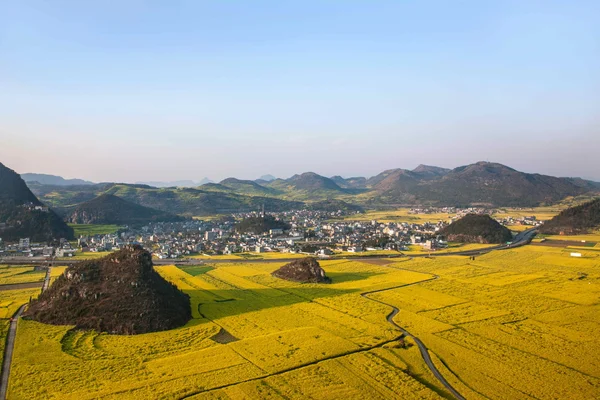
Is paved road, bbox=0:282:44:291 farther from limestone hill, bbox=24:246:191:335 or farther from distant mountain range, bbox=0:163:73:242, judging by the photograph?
distant mountain range, bbox=0:163:73:242

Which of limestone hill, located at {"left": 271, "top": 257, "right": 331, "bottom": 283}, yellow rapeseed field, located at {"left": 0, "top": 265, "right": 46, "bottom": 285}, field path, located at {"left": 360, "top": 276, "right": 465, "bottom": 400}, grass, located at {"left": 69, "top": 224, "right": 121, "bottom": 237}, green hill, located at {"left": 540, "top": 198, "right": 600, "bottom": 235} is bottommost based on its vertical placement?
field path, located at {"left": 360, "top": 276, "right": 465, "bottom": 400}

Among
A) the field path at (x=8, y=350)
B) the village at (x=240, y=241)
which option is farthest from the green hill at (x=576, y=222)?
the field path at (x=8, y=350)

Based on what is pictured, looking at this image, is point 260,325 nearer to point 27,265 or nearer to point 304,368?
point 304,368

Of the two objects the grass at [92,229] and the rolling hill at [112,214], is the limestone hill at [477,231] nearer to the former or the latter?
the grass at [92,229]

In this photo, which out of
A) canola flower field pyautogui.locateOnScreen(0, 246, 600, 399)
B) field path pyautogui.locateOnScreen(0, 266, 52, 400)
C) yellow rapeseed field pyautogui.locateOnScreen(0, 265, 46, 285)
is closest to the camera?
canola flower field pyautogui.locateOnScreen(0, 246, 600, 399)

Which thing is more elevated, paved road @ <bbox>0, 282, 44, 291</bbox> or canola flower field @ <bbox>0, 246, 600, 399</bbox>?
paved road @ <bbox>0, 282, 44, 291</bbox>

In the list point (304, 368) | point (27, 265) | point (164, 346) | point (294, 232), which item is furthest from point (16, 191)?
point (304, 368)

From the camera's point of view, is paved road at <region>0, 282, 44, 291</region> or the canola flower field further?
paved road at <region>0, 282, 44, 291</region>

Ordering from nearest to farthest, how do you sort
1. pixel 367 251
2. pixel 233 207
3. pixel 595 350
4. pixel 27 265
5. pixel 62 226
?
1. pixel 595 350
2. pixel 27 265
3. pixel 367 251
4. pixel 62 226
5. pixel 233 207

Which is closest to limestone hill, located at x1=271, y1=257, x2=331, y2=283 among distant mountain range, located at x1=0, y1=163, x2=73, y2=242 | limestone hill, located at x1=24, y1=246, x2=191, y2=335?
limestone hill, located at x1=24, y1=246, x2=191, y2=335
